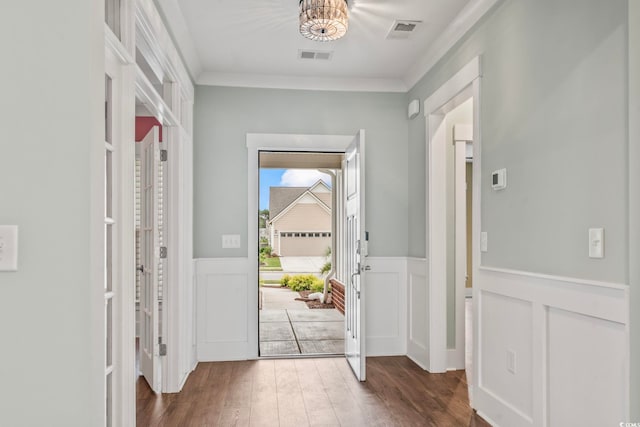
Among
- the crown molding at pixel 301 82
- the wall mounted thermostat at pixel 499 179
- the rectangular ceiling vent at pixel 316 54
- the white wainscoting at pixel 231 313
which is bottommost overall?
the white wainscoting at pixel 231 313

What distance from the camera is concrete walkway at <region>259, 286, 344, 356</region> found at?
16.4ft

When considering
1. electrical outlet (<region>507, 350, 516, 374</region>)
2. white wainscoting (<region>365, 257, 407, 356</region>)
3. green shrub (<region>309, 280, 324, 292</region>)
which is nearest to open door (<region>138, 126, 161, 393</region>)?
white wainscoting (<region>365, 257, 407, 356</region>)

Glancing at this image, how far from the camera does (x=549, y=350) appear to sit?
8.04ft

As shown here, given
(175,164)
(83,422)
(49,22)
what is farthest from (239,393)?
(49,22)

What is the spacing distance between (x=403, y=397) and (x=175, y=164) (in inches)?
95.3

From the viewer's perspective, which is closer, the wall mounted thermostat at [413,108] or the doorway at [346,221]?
the doorway at [346,221]

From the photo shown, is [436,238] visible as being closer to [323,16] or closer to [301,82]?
[301,82]

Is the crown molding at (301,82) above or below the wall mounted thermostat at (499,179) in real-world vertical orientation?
above

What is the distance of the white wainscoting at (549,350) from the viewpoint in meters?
2.00

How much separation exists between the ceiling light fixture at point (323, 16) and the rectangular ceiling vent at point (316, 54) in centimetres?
91

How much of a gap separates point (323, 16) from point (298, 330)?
13.2 ft

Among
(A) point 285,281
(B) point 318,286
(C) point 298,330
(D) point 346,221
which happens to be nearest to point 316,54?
(D) point 346,221

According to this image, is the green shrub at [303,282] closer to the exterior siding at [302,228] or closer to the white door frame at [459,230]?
Result: the exterior siding at [302,228]

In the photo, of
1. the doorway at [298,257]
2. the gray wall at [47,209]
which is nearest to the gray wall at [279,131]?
the doorway at [298,257]
